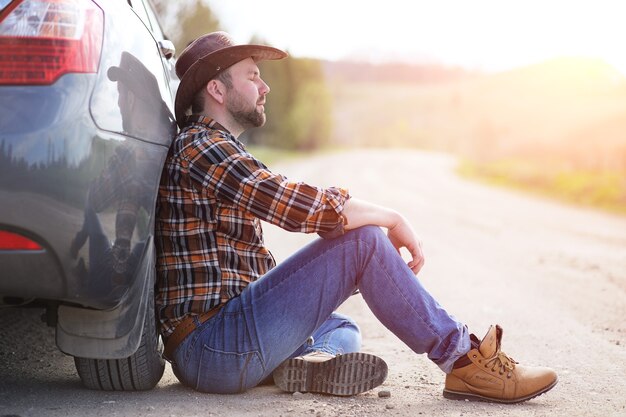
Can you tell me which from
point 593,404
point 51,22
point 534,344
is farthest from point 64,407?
point 534,344

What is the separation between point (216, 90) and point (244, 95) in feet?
0.37

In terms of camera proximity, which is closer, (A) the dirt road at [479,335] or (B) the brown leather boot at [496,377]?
(A) the dirt road at [479,335]

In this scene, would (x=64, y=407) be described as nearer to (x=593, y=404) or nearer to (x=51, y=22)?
(x=51, y=22)

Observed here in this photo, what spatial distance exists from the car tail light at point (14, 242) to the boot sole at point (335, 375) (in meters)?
1.19

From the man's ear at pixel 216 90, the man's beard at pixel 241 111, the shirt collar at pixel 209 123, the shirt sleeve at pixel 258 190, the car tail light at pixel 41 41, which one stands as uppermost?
the car tail light at pixel 41 41

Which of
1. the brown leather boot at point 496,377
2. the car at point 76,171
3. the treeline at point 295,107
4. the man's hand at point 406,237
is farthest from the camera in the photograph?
the treeline at point 295,107

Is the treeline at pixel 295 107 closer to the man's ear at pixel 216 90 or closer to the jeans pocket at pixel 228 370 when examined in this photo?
the man's ear at pixel 216 90

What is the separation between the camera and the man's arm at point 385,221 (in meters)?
2.89

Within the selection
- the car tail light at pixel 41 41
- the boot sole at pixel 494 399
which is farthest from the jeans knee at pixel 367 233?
the car tail light at pixel 41 41

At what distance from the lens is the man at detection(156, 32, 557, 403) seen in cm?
279

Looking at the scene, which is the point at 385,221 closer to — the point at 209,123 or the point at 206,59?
the point at 209,123

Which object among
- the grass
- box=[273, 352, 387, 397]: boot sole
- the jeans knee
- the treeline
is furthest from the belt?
the treeline

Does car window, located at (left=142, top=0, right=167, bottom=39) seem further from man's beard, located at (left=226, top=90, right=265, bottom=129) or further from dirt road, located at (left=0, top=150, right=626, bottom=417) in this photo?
dirt road, located at (left=0, top=150, right=626, bottom=417)

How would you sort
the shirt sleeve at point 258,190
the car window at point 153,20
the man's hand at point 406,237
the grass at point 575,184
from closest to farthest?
the shirt sleeve at point 258,190 < the man's hand at point 406,237 < the car window at point 153,20 < the grass at point 575,184
